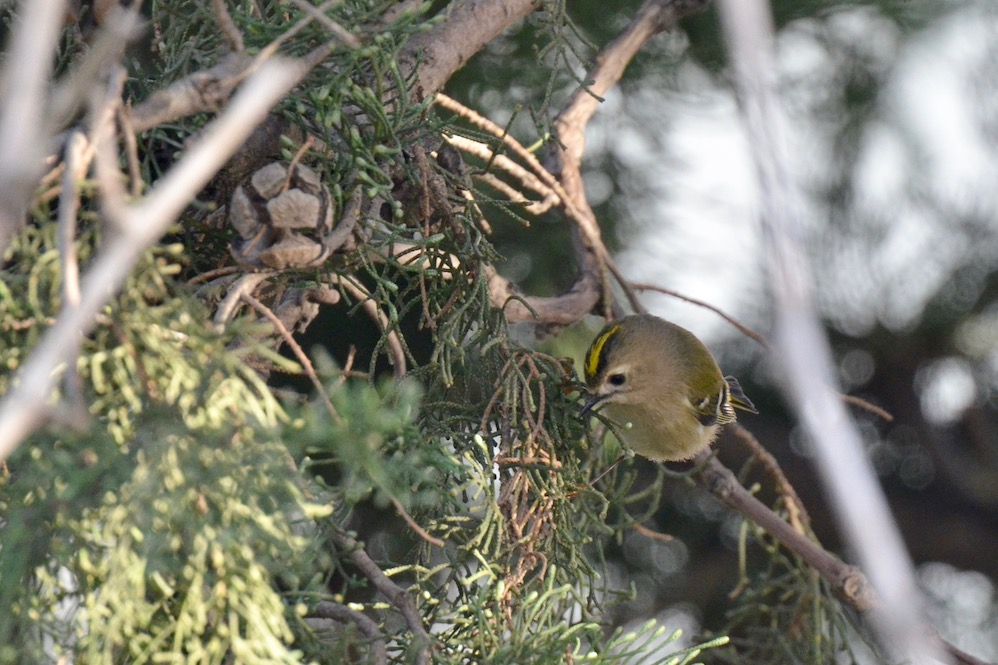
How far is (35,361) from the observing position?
612 millimetres

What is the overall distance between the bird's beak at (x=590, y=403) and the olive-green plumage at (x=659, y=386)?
0.04 m

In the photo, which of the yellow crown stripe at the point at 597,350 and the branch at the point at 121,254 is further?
the yellow crown stripe at the point at 597,350

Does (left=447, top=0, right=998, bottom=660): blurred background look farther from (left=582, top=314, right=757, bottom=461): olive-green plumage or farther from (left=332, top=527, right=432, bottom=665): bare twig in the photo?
(left=332, top=527, right=432, bottom=665): bare twig

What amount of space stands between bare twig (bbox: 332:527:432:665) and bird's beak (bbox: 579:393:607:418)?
1.78 feet

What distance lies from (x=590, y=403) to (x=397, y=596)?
76 centimetres

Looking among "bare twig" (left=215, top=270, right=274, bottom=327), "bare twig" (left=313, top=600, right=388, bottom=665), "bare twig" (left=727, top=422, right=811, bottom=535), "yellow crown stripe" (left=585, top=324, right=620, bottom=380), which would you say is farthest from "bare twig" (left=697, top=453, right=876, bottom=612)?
"bare twig" (left=215, top=270, right=274, bottom=327)

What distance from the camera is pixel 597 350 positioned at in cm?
241

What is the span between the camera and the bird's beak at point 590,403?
169 centimetres

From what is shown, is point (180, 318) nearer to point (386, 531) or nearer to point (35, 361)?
point (35, 361)

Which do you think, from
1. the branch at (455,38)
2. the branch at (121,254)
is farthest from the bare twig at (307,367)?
the branch at (455,38)

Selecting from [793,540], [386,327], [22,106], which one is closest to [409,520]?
[386,327]

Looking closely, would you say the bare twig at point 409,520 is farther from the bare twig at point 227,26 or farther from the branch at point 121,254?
the bare twig at point 227,26

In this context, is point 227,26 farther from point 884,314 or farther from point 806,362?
point 884,314

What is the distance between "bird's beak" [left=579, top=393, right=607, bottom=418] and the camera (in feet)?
5.55
